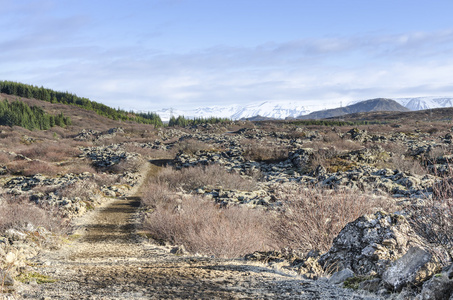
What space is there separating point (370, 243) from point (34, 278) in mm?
5312

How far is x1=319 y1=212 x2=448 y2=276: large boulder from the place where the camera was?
209 inches

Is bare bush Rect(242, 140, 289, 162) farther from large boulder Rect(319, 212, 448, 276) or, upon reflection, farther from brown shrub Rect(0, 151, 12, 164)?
large boulder Rect(319, 212, 448, 276)

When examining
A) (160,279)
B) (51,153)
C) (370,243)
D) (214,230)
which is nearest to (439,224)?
(370,243)

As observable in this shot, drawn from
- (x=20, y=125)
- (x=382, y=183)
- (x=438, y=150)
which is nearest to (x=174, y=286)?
(x=382, y=183)

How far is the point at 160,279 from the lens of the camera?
540cm

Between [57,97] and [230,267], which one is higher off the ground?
[57,97]

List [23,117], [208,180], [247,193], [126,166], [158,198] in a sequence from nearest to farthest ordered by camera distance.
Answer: [158,198] → [247,193] → [208,180] → [126,166] → [23,117]

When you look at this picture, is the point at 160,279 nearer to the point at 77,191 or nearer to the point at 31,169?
the point at 77,191

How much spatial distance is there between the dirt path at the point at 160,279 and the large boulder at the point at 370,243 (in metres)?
0.95

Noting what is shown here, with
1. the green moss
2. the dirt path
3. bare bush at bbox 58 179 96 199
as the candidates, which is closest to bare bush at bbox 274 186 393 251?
the dirt path

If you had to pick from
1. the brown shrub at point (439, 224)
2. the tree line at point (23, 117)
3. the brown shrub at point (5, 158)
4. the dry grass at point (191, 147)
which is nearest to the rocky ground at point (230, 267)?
the brown shrub at point (439, 224)

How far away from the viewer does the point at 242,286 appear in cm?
488

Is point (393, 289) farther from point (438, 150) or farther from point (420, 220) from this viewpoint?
point (438, 150)

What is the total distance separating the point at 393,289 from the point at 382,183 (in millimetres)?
11557
